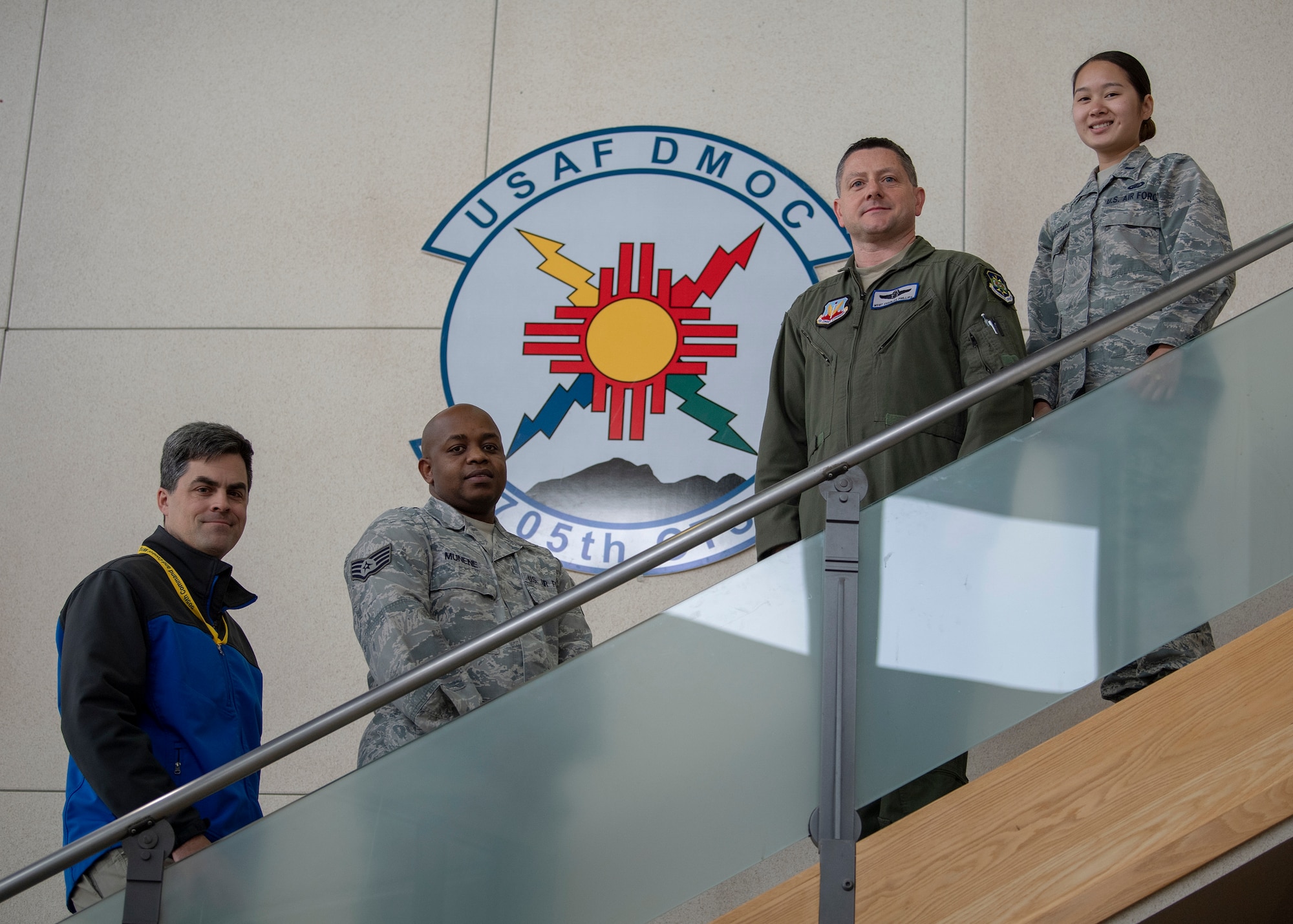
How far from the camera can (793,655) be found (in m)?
1.49

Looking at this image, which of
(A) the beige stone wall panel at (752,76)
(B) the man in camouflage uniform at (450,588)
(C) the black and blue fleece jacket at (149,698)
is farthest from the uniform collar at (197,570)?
(A) the beige stone wall panel at (752,76)

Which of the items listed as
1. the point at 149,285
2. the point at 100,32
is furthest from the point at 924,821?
the point at 100,32

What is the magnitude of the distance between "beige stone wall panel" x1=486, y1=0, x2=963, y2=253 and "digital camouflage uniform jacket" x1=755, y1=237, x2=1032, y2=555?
48.4 inches

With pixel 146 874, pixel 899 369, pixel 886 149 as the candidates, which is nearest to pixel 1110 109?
pixel 886 149

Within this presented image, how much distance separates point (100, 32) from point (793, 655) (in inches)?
127

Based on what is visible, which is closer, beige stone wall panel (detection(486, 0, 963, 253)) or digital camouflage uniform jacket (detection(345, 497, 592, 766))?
digital camouflage uniform jacket (detection(345, 497, 592, 766))

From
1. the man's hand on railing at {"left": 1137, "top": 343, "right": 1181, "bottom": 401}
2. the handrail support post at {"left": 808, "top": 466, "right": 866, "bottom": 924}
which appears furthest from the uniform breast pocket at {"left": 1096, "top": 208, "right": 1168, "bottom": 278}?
the handrail support post at {"left": 808, "top": 466, "right": 866, "bottom": 924}

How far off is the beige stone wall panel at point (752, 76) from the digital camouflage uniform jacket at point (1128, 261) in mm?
1076

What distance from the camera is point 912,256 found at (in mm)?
2096

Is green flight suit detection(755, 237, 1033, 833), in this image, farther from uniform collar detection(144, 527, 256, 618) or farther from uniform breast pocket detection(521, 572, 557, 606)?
uniform collar detection(144, 527, 256, 618)

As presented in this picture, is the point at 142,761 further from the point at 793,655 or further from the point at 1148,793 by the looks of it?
the point at 1148,793

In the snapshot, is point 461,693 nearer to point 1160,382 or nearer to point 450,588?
point 450,588

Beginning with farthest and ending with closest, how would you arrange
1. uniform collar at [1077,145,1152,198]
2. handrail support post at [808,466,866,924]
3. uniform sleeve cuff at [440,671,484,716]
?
uniform collar at [1077,145,1152,198] < uniform sleeve cuff at [440,671,484,716] < handrail support post at [808,466,866,924]

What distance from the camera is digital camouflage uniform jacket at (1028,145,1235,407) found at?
1.98m
